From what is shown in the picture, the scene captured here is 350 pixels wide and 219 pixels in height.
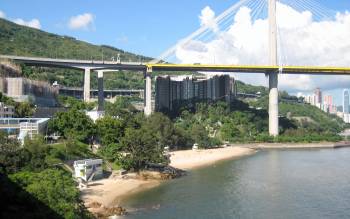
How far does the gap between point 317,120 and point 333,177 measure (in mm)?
57199

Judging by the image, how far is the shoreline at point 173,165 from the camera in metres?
21.4

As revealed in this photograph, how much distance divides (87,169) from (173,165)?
11.1 metres

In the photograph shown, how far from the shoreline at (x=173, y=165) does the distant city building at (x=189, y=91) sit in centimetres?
1635

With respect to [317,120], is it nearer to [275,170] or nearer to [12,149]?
[275,170]

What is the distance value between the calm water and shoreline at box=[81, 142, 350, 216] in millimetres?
834

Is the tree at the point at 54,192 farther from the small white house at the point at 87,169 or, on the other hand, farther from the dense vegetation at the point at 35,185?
the small white house at the point at 87,169

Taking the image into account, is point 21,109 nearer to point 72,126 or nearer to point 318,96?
point 72,126

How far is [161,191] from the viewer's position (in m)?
23.9

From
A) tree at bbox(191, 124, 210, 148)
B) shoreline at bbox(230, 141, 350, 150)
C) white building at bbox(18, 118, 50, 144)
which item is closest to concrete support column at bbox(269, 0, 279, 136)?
shoreline at bbox(230, 141, 350, 150)

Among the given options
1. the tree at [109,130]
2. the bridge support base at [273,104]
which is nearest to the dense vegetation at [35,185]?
the tree at [109,130]

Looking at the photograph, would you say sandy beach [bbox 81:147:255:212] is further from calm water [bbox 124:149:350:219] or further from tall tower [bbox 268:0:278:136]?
tall tower [bbox 268:0:278:136]

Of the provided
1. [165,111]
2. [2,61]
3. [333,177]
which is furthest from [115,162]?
[165,111]

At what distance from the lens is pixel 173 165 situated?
34531 millimetres

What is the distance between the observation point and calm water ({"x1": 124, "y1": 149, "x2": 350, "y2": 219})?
64.0 feet
